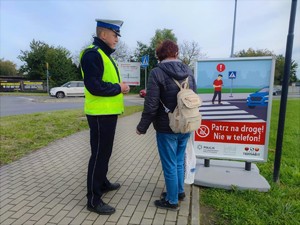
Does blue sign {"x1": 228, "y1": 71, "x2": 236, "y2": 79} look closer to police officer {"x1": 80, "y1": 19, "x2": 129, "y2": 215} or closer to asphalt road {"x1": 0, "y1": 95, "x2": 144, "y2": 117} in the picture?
police officer {"x1": 80, "y1": 19, "x2": 129, "y2": 215}

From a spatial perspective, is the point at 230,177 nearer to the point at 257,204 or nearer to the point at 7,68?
the point at 257,204

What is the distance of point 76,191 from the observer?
3703 mm

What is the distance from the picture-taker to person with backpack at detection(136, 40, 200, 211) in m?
2.80

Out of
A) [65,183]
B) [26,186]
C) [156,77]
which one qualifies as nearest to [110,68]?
[156,77]

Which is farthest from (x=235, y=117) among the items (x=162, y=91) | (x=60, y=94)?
(x=60, y=94)

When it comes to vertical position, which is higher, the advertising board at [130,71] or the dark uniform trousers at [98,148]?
the advertising board at [130,71]

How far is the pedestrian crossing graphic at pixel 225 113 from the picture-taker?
153 inches

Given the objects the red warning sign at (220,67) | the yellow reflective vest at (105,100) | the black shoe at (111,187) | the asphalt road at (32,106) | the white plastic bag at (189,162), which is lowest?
the asphalt road at (32,106)

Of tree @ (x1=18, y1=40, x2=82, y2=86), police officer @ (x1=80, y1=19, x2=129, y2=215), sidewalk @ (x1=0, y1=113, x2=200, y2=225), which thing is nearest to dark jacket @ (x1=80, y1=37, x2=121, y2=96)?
police officer @ (x1=80, y1=19, x2=129, y2=215)

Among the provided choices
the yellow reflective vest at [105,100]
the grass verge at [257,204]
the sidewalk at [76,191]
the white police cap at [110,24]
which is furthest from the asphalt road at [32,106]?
the grass verge at [257,204]

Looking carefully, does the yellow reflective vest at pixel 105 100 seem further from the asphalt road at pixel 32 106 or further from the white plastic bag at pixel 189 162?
the asphalt road at pixel 32 106

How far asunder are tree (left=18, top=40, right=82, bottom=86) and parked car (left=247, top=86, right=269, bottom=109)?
37102mm

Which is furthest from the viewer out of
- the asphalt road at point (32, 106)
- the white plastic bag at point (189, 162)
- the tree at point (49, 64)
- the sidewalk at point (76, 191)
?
the tree at point (49, 64)

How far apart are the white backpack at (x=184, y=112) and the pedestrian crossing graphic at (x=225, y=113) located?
48.3 inches
